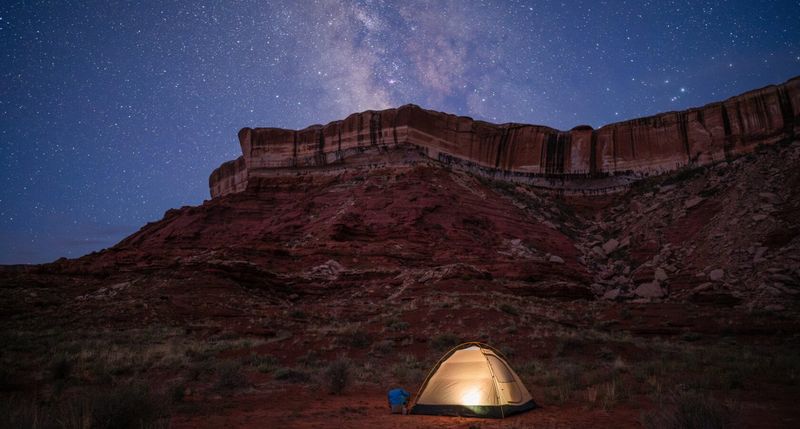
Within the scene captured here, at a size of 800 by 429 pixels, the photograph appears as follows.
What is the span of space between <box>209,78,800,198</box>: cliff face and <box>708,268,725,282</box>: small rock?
76.1ft

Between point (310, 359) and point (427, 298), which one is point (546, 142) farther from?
point (310, 359)

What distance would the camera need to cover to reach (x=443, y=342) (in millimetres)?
15812

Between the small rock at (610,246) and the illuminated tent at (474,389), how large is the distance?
111 feet

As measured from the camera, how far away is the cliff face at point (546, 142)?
44688mm

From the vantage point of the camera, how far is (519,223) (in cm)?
3984

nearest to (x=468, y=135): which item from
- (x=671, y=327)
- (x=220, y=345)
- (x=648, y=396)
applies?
(x=671, y=327)

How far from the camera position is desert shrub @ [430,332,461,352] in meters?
15.5

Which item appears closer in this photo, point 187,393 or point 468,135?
point 187,393

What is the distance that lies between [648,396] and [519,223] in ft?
103

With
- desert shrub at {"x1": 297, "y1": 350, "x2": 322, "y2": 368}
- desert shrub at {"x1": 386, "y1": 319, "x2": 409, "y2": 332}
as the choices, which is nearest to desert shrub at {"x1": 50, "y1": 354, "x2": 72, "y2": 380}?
desert shrub at {"x1": 297, "y1": 350, "x2": 322, "y2": 368}

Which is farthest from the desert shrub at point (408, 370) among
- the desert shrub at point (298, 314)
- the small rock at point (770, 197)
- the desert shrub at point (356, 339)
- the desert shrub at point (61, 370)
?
the small rock at point (770, 197)

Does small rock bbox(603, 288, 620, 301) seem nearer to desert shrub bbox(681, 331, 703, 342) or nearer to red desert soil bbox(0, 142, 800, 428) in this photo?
red desert soil bbox(0, 142, 800, 428)

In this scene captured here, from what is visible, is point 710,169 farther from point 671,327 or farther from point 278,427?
point 278,427

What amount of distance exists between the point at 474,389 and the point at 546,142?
49.4 meters
